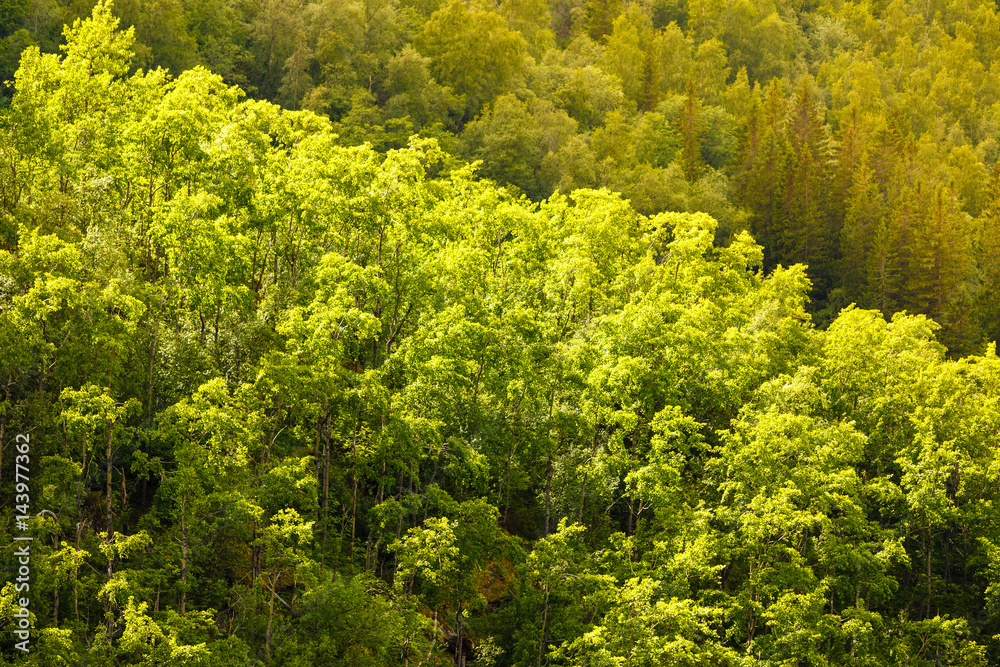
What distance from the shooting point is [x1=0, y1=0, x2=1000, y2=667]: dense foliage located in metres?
29.7

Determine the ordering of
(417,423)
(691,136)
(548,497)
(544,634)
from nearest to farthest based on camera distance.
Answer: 1. (417,423)
2. (544,634)
3. (548,497)
4. (691,136)

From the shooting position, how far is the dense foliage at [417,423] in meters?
29.7

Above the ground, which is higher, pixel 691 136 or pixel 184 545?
pixel 691 136

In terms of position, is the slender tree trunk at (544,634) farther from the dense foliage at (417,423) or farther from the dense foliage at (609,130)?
the dense foliage at (609,130)

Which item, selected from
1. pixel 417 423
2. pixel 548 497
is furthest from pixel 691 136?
pixel 417 423

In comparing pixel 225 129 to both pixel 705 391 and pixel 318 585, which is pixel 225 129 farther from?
pixel 705 391

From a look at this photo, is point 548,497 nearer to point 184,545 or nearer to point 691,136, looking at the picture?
point 184,545

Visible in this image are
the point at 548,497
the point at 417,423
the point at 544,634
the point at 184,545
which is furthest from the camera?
the point at 548,497

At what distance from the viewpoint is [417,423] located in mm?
34688

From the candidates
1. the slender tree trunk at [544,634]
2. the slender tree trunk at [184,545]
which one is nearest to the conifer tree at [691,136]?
the slender tree trunk at [544,634]

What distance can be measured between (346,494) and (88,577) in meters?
11.1

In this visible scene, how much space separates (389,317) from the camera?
1523 inches

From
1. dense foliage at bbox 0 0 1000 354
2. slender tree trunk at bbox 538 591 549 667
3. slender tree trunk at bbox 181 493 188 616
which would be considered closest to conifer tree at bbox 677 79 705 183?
dense foliage at bbox 0 0 1000 354

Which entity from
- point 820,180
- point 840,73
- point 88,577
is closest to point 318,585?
point 88,577
